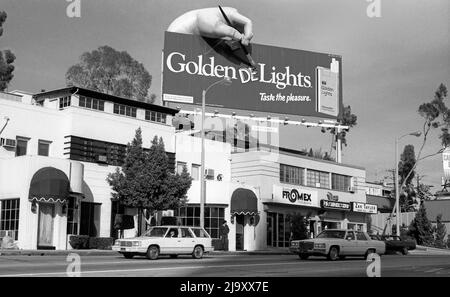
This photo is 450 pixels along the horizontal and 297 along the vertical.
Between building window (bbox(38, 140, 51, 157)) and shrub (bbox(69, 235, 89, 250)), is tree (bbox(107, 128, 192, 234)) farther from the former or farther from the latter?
building window (bbox(38, 140, 51, 157))

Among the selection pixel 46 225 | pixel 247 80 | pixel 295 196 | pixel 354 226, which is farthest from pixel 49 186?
pixel 354 226

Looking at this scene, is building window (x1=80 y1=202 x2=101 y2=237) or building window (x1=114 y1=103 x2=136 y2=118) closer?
building window (x1=80 y1=202 x2=101 y2=237)

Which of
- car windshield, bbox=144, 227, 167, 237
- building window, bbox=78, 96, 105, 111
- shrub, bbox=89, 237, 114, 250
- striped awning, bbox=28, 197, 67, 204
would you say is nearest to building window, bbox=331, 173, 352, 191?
building window, bbox=78, 96, 105, 111

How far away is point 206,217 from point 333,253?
1772 cm

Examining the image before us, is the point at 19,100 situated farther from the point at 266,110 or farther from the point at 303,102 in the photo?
the point at 303,102

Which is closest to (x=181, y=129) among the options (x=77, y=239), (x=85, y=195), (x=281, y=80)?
(x=281, y=80)

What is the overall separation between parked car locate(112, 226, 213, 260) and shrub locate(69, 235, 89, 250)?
9083 mm

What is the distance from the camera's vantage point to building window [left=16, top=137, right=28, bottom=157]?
34234mm

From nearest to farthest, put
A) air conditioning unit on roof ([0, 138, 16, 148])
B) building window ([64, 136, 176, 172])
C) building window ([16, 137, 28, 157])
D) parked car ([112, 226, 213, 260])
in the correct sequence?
1. parked car ([112, 226, 213, 260])
2. air conditioning unit on roof ([0, 138, 16, 148])
3. building window ([16, 137, 28, 157])
4. building window ([64, 136, 176, 172])

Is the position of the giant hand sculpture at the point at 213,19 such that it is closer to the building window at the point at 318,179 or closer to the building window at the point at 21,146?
the building window at the point at 21,146

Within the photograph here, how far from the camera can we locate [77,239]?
3275cm

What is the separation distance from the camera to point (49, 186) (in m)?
31.0

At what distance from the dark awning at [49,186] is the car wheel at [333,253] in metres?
14.8

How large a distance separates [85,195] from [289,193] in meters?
16.8
